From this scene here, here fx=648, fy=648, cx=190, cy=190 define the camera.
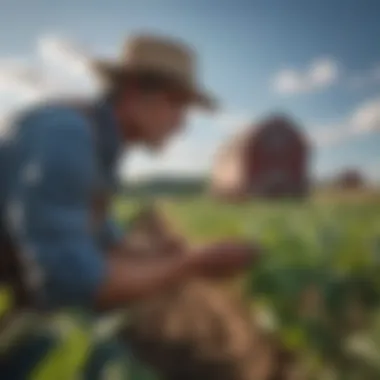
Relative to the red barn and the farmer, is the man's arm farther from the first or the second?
the red barn

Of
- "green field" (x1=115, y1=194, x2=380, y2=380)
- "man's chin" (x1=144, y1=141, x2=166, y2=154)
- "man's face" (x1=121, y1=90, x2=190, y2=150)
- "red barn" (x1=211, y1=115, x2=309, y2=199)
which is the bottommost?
"green field" (x1=115, y1=194, x2=380, y2=380)

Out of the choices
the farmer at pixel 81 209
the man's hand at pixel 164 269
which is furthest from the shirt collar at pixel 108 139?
the man's hand at pixel 164 269

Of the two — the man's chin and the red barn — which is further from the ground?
the man's chin

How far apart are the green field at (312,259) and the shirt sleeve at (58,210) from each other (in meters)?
0.09

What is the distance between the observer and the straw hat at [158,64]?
3.20 feet

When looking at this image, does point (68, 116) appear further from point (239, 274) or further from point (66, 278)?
point (239, 274)

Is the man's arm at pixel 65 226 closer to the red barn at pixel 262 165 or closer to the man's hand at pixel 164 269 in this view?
the man's hand at pixel 164 269

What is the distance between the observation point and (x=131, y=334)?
958mm

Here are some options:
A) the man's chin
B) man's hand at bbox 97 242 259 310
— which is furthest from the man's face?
man's hand at bbox 97 242 259 310

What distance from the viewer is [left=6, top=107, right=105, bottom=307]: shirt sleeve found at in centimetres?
90

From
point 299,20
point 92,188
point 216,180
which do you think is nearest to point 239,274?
point 216,180

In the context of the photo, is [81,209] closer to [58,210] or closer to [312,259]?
[58,210]

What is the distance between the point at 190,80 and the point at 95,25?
182 millimetres

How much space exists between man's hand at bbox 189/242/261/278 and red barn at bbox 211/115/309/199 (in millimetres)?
82
